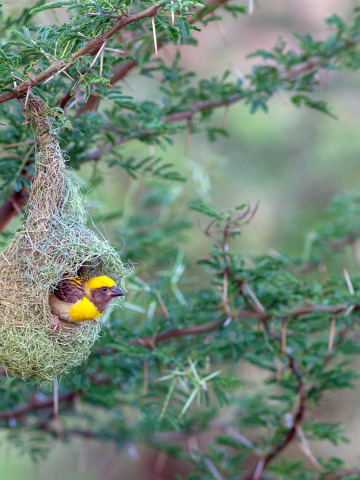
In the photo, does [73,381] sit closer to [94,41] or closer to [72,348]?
[72,348]

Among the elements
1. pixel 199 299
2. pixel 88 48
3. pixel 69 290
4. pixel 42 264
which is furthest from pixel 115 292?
pixel 199 299

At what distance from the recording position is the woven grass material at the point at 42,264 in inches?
95.7

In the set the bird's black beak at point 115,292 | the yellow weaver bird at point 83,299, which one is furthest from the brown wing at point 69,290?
the bird's black beak at point 115,292

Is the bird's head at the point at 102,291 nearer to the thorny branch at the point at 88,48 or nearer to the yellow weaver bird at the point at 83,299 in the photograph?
the yellow weaver bird at the point at 83,299

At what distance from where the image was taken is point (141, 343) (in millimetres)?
3418

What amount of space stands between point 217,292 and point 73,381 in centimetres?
101

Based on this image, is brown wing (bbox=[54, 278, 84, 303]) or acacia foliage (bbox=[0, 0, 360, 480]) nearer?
brown wing (bbox=[54, 278, 84, 303])

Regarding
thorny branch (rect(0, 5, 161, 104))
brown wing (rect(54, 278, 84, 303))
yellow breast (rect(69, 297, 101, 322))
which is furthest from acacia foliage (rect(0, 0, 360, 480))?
yellow breast (rect(69, 297, 101, 322))

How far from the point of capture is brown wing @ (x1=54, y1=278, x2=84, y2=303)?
8.29ft

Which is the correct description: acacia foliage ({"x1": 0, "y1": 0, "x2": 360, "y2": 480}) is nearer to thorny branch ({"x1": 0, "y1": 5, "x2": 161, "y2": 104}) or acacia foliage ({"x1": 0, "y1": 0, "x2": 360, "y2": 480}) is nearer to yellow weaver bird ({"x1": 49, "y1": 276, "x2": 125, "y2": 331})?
thorny branch ({"x1": 0, "y1": 5, "x2": 161, "y2": 104})

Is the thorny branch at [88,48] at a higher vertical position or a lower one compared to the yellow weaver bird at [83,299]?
higher

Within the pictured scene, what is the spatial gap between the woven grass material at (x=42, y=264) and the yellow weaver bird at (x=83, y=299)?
6 cm

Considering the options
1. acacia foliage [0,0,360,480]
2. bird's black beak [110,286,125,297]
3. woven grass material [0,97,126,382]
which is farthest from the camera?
acacia foliage [0,0,360,480]

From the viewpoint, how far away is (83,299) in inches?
97.7
